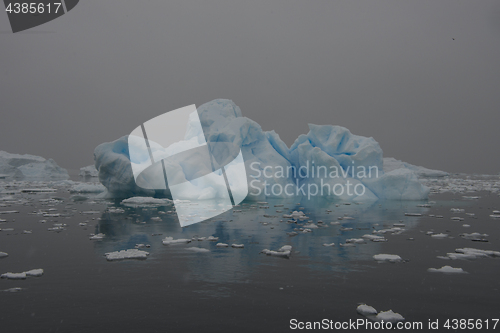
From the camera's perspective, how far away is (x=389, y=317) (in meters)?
2.71

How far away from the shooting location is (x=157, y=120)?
14.0 m

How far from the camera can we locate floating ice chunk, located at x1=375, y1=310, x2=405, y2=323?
2695 millimetres

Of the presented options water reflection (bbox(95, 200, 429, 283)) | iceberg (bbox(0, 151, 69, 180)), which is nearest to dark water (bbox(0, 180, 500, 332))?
water reflection (bbox(95, 200, 429, 283))

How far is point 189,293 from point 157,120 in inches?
454

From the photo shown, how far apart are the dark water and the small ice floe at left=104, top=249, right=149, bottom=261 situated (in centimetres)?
10

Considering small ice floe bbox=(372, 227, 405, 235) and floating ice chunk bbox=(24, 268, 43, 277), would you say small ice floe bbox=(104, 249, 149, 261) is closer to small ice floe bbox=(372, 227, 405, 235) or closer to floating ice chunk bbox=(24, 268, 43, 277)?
floating ice chunk bbox=(24, 268, 43, 277)

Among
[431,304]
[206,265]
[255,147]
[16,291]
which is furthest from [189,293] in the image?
[255,147]

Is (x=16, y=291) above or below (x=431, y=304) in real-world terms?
above

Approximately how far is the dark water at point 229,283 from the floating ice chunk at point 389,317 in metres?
0.14

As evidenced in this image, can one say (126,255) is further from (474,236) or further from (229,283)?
(474,236)

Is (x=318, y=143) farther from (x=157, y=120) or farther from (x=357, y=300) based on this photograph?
(x=357, y=300)

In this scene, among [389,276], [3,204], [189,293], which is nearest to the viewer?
[189,293]

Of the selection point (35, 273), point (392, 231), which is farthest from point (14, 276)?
point (392, 231)

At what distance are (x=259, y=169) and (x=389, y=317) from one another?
33.8 ft
